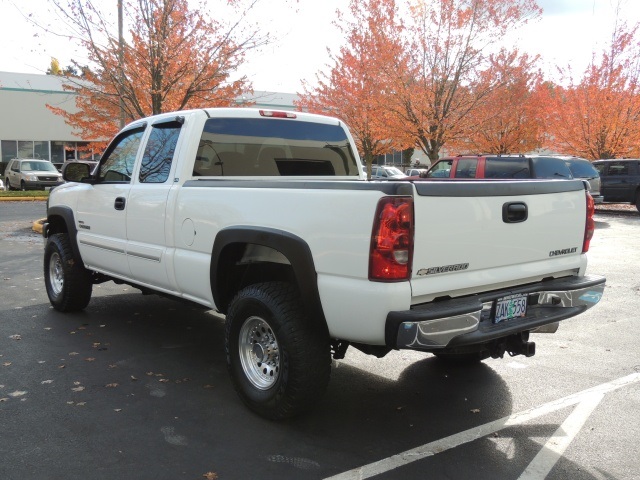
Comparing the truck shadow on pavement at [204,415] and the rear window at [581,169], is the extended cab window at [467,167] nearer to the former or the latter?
the rear window at [581,169]

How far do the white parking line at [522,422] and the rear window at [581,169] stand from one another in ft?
42.1

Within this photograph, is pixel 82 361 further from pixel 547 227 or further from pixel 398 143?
pixel 398 143

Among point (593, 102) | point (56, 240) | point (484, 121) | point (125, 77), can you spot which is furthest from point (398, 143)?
point (56, 240)

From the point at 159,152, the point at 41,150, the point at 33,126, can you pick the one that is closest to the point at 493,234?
the point at 159,152

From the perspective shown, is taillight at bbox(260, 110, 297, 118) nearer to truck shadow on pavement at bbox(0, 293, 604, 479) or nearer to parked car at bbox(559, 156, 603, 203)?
truck shadow on pavement at bbox(0, 293, 604, 479)

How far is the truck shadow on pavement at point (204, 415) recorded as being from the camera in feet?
11.3

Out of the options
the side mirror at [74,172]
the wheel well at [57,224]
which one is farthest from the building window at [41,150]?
the side mirror at [74,172]

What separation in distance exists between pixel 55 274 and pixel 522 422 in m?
5.38

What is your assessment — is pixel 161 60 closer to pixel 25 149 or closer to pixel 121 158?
pixel 121 158

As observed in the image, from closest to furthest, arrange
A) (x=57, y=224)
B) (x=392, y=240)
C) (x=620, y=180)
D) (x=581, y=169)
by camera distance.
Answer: (x=392, y=240) → (x=57, y=224) → (x=581, y=169) → (x=620, y=180)

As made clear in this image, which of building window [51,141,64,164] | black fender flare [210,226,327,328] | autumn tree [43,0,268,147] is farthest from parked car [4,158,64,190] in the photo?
black fender flare [210,226,327,328]

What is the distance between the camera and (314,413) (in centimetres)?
417

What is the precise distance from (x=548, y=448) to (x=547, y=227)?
4.62ft

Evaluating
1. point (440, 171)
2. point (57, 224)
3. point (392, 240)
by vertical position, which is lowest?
point (57, 224)
